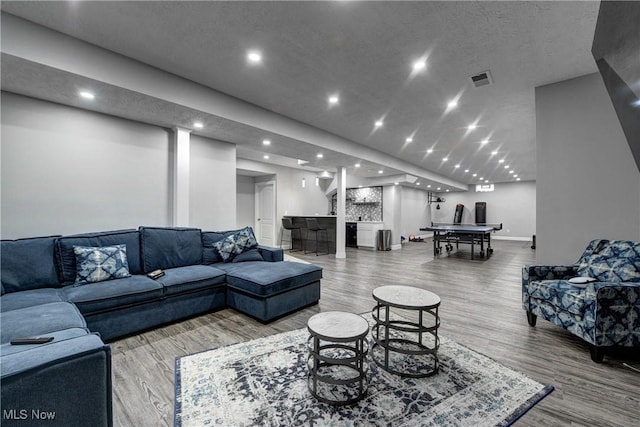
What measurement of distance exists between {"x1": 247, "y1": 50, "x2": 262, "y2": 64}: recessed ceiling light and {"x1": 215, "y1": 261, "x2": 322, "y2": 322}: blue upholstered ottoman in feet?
7.87

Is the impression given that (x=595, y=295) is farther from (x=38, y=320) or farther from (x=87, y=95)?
(x=87, y=95)

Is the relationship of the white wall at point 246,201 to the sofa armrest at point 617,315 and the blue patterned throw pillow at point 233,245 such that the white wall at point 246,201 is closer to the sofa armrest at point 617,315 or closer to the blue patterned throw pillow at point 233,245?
the blue patterned throw pillow at point 233,245

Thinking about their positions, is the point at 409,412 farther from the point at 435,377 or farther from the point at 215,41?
the point at 215,41

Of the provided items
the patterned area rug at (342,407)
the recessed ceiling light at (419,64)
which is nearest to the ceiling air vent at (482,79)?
the recessed ceiling light at (419,64)

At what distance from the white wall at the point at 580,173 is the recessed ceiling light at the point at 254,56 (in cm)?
347

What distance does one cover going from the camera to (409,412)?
5.25 feet

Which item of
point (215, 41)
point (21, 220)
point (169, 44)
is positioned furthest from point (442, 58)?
point (21, 220)

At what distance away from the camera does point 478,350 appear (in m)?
2.35

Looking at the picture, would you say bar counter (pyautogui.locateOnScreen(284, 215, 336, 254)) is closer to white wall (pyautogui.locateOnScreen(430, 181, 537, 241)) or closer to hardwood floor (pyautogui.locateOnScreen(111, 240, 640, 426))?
hardwood floor (pyautogui.locateOnScreen(111, 240, 640, 426))

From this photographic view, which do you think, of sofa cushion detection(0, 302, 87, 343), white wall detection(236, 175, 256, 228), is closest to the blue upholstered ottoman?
sofa cushion detection(0, 302, 87, 343)

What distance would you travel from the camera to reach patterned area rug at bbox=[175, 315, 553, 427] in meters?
1.55

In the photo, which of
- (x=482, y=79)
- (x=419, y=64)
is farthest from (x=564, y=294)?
(x=419, y=64)

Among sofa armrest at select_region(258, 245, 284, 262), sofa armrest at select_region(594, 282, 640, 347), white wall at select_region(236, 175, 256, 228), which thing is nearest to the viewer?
sofa armrest at select_region(594, 282, 640, 347)

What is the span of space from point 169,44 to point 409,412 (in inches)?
144
